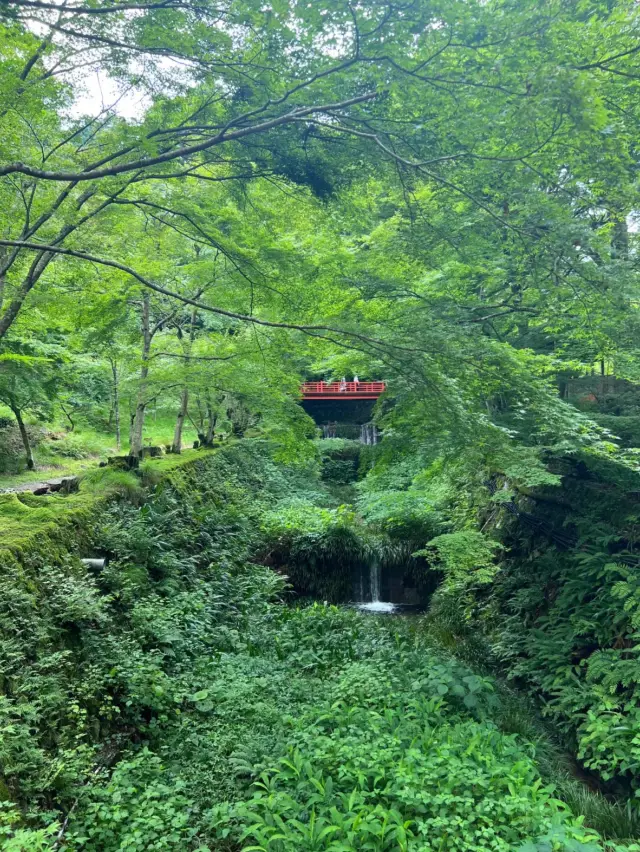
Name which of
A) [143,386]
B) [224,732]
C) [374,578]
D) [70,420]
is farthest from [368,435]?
[224,732]

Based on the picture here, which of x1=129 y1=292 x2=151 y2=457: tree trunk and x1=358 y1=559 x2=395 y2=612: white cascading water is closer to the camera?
x1=129 y1=292 x2=151 y2=457: tree trunk

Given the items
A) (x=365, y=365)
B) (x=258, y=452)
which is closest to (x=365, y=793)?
(x=365, y=365)

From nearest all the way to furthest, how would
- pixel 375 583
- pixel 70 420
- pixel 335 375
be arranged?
pixel 335 375 → pixel 375 583 → pixel 70 420

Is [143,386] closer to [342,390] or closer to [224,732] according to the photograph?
[224,732]

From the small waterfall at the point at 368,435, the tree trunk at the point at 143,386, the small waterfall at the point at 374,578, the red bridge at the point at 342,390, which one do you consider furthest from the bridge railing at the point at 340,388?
the tree trunk at the point at 143,386

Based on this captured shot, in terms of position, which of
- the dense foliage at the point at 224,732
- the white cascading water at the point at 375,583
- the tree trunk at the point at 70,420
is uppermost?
the tree trunk at the point at 70,420

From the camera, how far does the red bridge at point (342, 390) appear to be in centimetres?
2519

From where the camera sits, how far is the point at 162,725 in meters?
5.09

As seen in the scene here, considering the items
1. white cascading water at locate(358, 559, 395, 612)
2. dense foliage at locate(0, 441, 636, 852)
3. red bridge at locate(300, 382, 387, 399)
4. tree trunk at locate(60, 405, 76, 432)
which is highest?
red bridge at locate(300, 382, 387, 399)

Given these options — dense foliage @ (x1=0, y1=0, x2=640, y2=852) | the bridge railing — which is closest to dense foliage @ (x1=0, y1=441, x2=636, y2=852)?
dense foliage @ (x1=0, y1=0, x2=640, y2=852)

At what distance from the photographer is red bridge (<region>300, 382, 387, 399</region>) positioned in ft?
82.6

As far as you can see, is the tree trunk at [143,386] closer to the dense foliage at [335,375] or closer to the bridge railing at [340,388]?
the dense foliage at [335,375]

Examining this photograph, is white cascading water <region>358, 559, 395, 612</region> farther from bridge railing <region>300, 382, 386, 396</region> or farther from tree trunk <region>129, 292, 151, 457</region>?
bridge railing <region>300, 382, 386, 396</region>

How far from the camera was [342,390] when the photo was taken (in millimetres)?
25516
